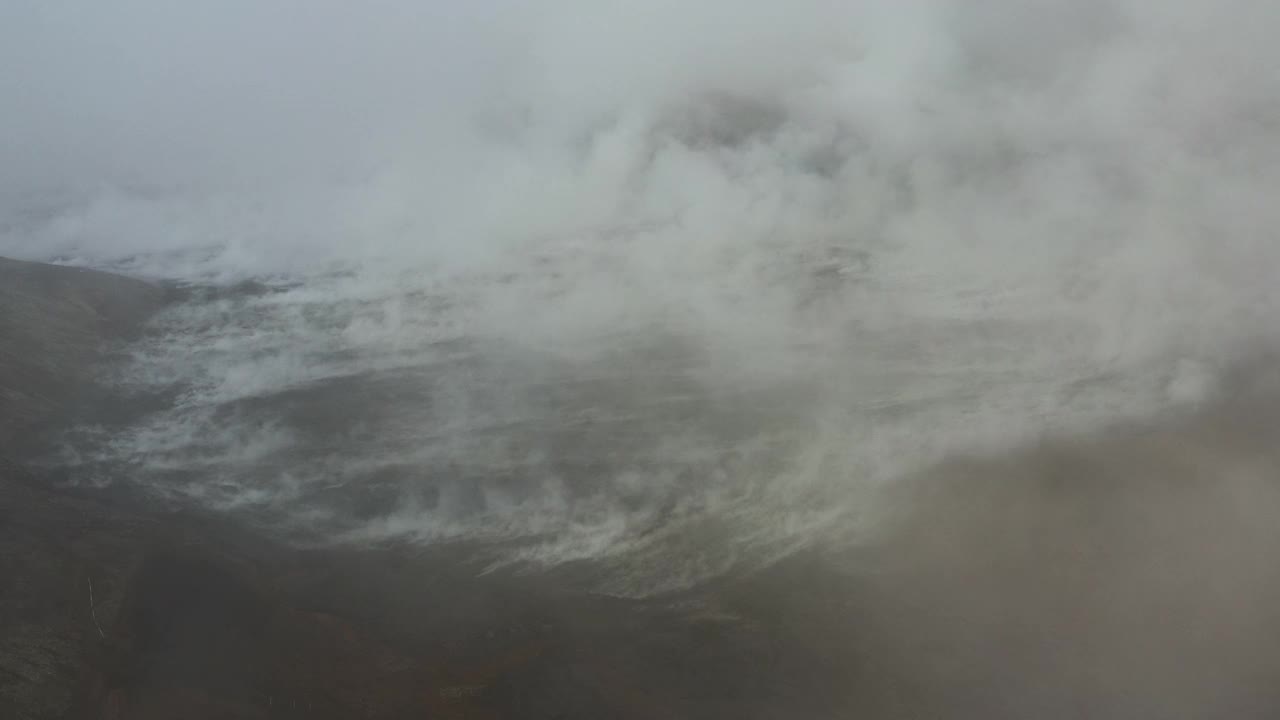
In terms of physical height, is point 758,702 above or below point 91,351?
below

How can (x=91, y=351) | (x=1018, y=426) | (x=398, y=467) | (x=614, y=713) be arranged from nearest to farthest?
(x=614, y=713) < (x=398, y=467) < (x=1018, y=426) < (x=91, y=351)

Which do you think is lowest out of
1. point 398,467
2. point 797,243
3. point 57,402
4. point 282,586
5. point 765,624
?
point 765,624

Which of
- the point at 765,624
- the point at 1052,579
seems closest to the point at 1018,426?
the point at 1052,579

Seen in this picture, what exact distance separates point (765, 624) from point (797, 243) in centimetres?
1542

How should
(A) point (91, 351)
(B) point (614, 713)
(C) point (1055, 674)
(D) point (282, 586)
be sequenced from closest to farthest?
(B) point (614, 713) → (C) point (1055, 674) → (D) point (282, 586) → (A) point (91, 351)

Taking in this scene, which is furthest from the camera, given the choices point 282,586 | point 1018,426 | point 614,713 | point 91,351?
point 91,351

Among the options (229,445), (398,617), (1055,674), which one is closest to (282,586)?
(398,617)

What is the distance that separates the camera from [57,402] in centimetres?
1791

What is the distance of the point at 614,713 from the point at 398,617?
3.64m

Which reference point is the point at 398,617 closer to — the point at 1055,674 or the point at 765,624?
the point at 765,624

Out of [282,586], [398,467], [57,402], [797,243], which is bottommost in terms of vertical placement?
[282,586]

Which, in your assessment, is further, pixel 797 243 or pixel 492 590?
pixel 797 243

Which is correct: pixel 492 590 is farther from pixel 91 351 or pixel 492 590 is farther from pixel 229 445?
pixel 91 351

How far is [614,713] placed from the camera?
38.9ft
